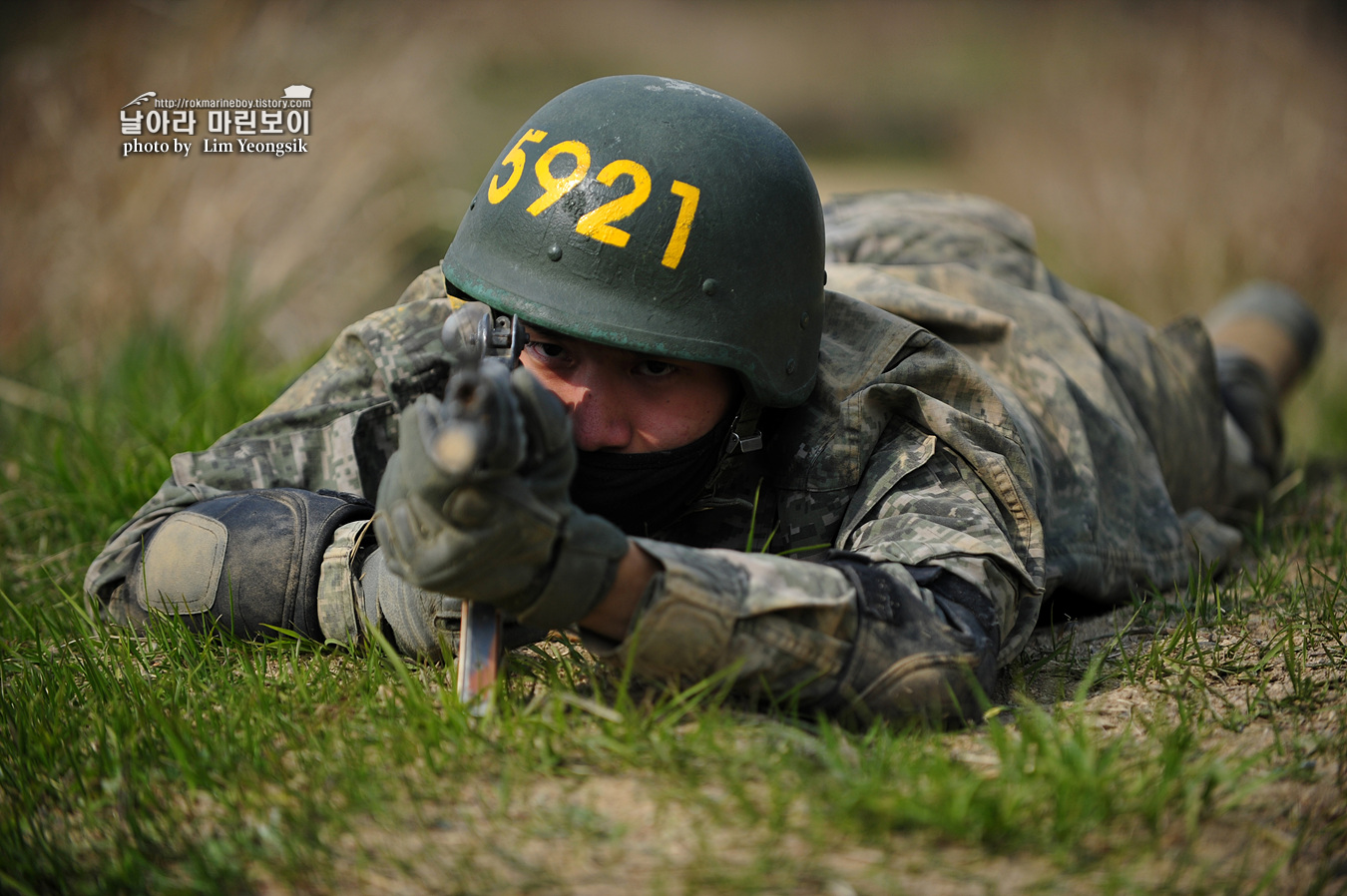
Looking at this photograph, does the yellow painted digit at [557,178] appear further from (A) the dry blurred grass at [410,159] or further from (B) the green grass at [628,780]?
(A) the dry blurred grass at [410,159]

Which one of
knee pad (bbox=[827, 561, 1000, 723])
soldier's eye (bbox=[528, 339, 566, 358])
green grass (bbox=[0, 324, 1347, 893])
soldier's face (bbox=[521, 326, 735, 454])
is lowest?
green grass (bbox=[0, 324, 1347, 893])

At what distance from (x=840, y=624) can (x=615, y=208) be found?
918mm

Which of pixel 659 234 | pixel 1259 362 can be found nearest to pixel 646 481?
pixel 659 234

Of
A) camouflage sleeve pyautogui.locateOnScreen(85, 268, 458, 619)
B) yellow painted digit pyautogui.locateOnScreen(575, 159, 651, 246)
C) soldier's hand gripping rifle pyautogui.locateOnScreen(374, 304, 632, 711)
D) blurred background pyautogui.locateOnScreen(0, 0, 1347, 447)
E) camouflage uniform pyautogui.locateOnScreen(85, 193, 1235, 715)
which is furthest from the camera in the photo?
blurred background pyautogui.locateOnScreen(0, 0, 1347, 447)

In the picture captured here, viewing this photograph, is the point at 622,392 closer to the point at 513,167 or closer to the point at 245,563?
the point at 513,167

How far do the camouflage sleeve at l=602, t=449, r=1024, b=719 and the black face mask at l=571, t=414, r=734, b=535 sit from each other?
38 cm

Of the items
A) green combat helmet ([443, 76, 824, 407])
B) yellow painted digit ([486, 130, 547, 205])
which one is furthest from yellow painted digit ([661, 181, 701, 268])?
yellow painted digit ([486, 130, 547, 205])

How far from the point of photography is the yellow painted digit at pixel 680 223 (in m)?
2.27

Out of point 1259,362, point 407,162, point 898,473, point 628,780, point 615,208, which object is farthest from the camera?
point 407,162

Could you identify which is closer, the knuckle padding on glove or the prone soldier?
the prone soldier

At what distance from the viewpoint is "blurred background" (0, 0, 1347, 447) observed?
555 centimetres

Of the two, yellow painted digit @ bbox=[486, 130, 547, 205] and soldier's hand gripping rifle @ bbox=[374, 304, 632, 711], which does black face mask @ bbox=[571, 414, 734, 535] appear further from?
yellow painted digit @ bbox=[486, 130, 547, 205]

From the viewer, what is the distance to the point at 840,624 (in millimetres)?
1925

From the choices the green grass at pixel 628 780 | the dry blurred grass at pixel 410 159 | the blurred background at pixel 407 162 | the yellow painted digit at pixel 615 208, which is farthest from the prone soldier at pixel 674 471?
the dry blurred grass at pixel 410 159
